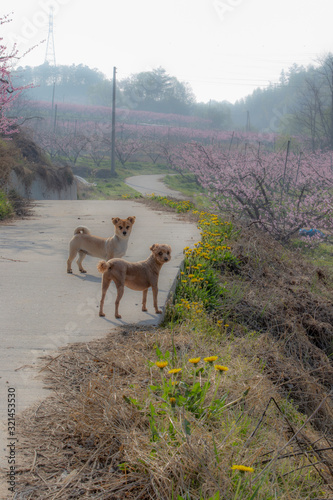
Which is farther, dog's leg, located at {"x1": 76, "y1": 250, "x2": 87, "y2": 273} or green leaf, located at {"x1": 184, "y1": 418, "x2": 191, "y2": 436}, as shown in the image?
dog's leg, located at {"x1": 76, "y1": 250, "x2": 87, "y2": 273}

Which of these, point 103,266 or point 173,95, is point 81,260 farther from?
point 173,95

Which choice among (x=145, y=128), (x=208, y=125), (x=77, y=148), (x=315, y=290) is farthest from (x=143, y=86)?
(x=315, y=290)

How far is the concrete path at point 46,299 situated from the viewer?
4000 mm

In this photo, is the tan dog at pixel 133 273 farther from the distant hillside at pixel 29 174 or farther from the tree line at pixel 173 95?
the tree line at pixel 173 95

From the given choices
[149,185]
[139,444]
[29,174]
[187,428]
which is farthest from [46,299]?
[149,185]

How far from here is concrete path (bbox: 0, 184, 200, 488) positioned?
157 inches

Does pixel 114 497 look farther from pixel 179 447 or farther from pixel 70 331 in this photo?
pixel 70 331

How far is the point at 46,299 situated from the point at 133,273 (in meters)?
1.35

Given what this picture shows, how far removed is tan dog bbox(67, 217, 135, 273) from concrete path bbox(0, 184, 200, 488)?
1.21ft

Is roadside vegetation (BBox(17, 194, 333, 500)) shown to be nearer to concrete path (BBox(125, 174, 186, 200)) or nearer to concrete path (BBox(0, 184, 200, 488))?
concrete path (BBox(0, 184, 200, 488))

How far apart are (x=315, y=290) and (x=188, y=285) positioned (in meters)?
2.95

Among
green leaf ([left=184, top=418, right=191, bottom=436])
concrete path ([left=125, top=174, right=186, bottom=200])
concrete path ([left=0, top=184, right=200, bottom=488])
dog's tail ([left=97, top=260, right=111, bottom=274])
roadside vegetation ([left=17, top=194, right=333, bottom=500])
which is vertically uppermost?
dog's tail ([left=97, top=260, right=111, bottom=274])

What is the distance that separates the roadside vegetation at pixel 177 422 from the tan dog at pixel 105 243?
1.39m

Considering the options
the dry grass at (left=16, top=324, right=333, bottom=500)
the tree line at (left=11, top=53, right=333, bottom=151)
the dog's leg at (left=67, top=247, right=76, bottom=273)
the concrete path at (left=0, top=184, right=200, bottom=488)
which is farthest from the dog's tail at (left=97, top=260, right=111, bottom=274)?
the tree line at (left=11, top=53, right=333, bottom=151)
